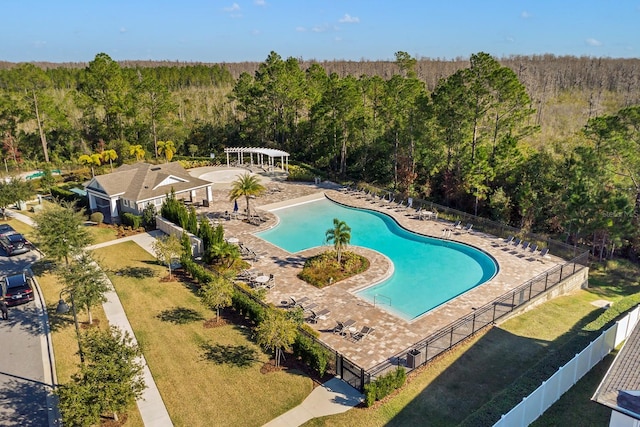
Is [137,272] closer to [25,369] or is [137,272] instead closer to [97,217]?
[25,369]

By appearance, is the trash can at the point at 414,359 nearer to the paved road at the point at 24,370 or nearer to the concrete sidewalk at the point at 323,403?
the concrete sidewalk at the point at 323,403

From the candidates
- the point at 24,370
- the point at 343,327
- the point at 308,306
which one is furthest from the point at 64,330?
the point at 343,327

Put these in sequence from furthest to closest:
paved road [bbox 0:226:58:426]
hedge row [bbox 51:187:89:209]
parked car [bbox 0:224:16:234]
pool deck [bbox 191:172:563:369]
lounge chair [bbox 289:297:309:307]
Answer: hedge row [bbox 51:187:89:209] → parked car [bbox 0:224:16:234] → lounge chair [bbox 289:297:309:307] → pool deck [bbox 191:172:563:369] → paved road [bbox 0:226:58:426]

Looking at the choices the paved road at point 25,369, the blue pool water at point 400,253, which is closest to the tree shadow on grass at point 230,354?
the paved road at point 25,369

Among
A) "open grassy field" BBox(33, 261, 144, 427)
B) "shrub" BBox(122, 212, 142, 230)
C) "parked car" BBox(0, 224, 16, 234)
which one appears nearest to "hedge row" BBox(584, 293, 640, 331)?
"open grassy field" BBox(33, 261, 144, 427)

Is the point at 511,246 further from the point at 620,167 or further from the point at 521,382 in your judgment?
the point at 521,382

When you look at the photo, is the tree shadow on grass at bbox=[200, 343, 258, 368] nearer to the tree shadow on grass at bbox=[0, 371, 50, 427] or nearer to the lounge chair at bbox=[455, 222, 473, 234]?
the tree shadow on grass at bbox=[0, 371, 50, 427]

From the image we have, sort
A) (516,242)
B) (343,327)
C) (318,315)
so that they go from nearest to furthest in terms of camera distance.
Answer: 1. (343,327)
2. (318,315)
3. (516,242)
